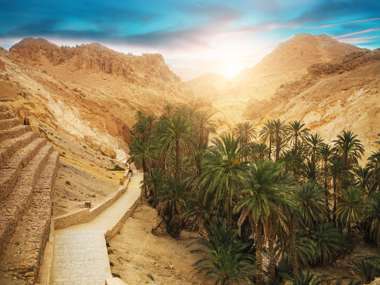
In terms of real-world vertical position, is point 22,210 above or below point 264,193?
above

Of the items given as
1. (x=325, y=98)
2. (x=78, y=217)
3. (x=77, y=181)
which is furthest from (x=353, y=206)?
(x=325, y=98)

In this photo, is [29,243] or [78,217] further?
[78,217]

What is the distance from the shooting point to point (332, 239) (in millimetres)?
31234

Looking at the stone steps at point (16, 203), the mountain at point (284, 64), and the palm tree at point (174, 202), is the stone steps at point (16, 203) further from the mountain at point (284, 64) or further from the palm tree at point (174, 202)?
the mountain at point (284, 64)

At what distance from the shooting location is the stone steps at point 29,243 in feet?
37.1

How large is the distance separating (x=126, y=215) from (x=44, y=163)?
7741 mm

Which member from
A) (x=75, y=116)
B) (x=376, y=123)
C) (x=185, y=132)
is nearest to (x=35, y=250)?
(x=185, y=132)

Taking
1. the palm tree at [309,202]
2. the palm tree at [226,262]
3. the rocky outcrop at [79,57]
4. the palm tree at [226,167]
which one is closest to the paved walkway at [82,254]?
the palm tree at [226,262]

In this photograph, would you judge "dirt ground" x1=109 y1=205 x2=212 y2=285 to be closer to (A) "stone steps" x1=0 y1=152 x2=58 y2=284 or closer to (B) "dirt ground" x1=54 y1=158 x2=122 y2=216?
(B) "dirt ground" x1=54 y1=158 x2=122 y2=216

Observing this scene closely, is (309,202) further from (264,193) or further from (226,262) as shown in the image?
(226,262)

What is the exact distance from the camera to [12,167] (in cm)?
1805

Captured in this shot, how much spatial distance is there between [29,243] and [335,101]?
78150mm

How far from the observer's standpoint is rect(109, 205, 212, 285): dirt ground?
18.5m

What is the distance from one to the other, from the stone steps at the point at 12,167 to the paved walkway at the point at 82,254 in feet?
12.6
